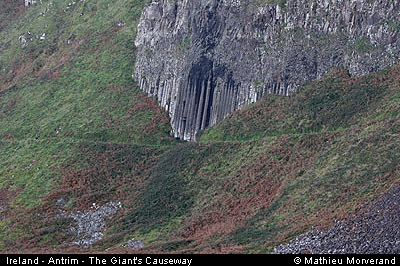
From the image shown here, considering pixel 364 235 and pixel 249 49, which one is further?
pixel 249 49

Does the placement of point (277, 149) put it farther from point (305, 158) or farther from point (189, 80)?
point (189, 80)

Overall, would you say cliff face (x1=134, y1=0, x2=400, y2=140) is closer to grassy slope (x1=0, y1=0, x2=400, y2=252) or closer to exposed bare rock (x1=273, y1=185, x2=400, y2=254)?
grassy slope (x1=0, y1=0, x2=400, y2=252)
